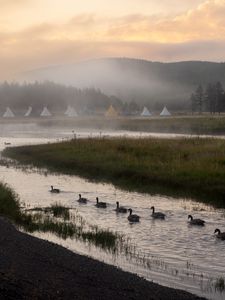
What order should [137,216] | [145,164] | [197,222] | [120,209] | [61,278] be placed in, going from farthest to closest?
[145,164]
[120,209]
[137,216]
[197,222]
[61,278]

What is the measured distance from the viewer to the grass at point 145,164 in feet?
113

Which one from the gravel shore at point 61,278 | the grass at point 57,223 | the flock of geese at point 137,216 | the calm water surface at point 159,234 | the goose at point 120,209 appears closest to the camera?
the gravel shore at point 61,278

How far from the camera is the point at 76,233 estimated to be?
22766 mm

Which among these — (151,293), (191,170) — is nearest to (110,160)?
(191,170)

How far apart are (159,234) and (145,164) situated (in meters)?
18.7

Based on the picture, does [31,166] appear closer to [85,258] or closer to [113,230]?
[113,230]

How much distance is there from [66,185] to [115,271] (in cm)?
2217

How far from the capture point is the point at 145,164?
41625mm

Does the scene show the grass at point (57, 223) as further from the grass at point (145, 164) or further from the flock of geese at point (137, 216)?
the grass at point (145, 164)

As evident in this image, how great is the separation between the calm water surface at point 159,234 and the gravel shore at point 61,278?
4.23 ft

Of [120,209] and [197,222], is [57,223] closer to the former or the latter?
[120,209]

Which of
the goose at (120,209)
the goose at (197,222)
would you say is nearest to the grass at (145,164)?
the goose at (120,209)

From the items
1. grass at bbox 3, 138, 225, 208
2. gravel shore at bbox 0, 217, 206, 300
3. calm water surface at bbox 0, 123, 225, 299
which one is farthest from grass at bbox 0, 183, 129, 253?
grass at bbox 3, 138, 225, 208

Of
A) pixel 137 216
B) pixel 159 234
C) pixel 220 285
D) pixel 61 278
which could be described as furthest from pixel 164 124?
pixel 61 278
